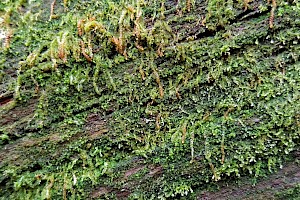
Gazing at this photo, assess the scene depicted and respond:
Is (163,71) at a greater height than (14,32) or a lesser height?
lesser

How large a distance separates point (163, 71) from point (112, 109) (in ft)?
1.10

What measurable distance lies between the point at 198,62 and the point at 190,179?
598mm

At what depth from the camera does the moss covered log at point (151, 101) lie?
4.59ft

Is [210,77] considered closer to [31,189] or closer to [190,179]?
[190,179]

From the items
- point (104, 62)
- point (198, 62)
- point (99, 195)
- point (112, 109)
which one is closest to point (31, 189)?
point (99, 195)

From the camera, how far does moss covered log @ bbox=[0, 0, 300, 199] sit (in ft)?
4.59

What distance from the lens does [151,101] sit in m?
Answer: 1.49

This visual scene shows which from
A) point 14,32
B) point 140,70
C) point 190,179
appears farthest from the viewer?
point 14,32

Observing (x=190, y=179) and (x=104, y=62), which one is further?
(x=104, y=62)

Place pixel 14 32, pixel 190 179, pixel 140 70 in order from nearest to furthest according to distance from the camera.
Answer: pixel 190 179 → pixel 140 70 → pixel 14 32

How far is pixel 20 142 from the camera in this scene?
4.72 feet

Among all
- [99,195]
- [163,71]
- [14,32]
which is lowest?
[99,195]

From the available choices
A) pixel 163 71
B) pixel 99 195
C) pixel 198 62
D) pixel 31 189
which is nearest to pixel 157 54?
pixel 163 71

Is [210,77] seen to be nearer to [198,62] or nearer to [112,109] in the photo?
[198,62]
